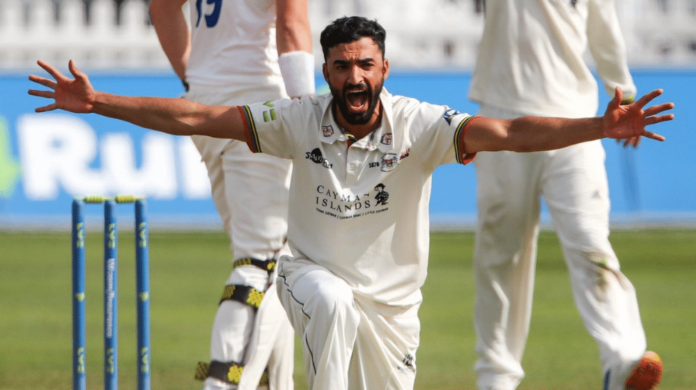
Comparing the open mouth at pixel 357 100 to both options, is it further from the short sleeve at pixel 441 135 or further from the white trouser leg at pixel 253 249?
the white trouser leg at pixel 253 249

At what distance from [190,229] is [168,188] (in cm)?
56

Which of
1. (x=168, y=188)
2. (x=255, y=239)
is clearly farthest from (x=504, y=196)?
(x=168, y=188)

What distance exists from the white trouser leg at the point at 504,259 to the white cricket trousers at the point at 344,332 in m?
0.99

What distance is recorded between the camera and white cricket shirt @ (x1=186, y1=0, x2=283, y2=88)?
4848 mm

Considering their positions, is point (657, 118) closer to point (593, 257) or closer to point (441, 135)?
point (441, 135)

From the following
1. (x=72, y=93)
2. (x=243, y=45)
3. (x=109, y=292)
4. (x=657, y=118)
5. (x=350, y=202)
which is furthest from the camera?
(x=243, y=45)

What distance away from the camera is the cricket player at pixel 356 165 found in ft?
13.2

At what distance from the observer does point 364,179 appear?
4125 mm

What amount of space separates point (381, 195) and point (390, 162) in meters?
0.11

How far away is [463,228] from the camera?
13.1 metres

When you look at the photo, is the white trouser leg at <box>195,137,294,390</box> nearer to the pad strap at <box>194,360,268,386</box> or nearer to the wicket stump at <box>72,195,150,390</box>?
the pad strap at <box>194,360,268,386</box>

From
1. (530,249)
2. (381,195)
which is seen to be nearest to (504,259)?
(530,249)

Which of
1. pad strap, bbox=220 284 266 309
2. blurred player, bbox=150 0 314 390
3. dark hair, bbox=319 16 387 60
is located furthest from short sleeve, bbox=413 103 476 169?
pad strap, bbox=220 284 266 309

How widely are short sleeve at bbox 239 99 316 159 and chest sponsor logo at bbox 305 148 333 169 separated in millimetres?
61
